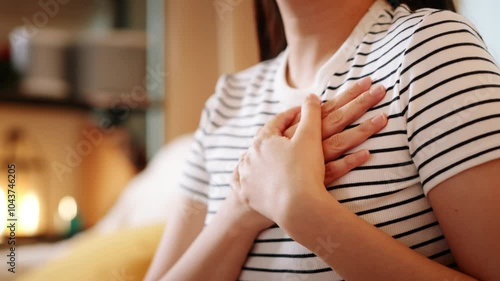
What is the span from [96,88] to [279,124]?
1.74 m

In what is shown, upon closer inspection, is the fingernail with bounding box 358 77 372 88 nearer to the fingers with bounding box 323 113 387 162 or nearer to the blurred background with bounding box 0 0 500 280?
the fingers with bounding box 323 113 387 162

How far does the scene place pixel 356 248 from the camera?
553mm

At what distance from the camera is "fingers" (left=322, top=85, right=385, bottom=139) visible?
0.61 metres

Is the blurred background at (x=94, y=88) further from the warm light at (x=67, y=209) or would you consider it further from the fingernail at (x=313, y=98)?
the fingernail at (x=313, y=98)

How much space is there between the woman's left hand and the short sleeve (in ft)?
0.34

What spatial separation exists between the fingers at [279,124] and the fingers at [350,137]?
67 millimetres

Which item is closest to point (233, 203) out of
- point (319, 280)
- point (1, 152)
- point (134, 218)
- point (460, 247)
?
point (319, 280)

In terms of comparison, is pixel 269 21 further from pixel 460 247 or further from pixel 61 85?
pixel 61 85

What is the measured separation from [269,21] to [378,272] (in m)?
0.52

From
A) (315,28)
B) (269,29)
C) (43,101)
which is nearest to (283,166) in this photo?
(315,28)

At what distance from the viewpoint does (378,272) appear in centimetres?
55

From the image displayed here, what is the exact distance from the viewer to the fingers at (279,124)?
2.20 feet

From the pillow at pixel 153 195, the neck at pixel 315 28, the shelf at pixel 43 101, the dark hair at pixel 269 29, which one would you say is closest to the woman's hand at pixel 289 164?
the neck at pixel 315 28

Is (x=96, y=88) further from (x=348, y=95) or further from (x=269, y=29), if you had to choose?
(x=348, y=95)
